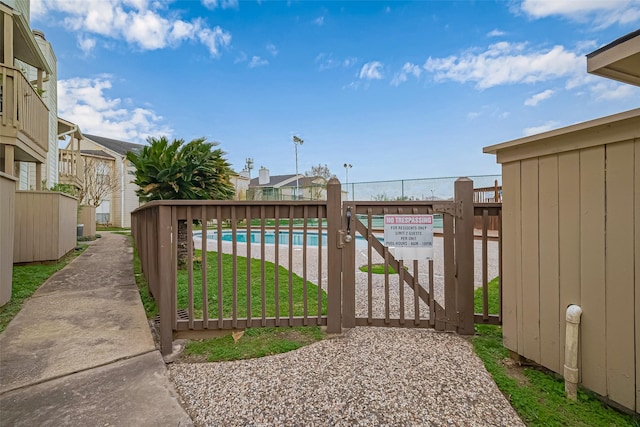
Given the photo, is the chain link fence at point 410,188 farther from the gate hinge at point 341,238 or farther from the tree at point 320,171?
the tree at point 320,171

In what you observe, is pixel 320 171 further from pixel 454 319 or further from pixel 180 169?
pixel 454 319

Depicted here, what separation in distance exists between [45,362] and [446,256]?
3.51 m

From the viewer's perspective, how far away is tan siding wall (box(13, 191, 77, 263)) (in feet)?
20.7

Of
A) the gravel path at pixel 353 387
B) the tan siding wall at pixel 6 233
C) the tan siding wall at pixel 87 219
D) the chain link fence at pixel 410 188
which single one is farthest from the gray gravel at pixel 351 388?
the tan siding wall at pixel 87 219

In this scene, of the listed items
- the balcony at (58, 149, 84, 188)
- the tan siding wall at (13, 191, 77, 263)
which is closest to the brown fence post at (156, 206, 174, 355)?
the tan siding wall at (13, 191, 77, 263)

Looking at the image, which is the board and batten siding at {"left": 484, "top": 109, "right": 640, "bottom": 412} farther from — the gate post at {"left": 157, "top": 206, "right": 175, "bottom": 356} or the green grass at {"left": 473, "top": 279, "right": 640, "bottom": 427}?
the gate post at {"left": 157, "top": 206, "right": 175, "bottom": 356}

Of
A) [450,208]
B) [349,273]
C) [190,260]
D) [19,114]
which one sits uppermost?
[19,114]

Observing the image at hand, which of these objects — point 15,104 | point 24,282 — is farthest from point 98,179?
point 24,282

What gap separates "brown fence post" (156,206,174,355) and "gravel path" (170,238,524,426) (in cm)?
31

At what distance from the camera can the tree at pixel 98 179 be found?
66.5 ft

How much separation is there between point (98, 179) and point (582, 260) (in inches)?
1009

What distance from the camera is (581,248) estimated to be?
1932 mm

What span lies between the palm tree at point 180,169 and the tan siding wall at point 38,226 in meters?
2.09

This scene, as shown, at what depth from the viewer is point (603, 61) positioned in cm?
181
